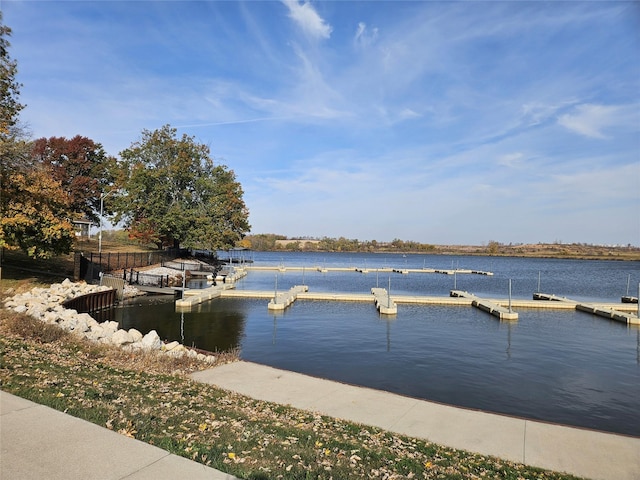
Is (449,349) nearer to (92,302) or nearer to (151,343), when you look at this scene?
(151,343)

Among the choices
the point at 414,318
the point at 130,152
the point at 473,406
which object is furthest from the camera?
the point at 130,152

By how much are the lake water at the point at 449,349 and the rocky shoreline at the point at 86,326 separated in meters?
3.13

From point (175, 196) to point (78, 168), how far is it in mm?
14609

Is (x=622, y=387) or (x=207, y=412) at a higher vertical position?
(x=207, y=412)

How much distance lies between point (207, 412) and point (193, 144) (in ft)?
192

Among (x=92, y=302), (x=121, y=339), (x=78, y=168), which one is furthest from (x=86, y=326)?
(x=78, y=168)

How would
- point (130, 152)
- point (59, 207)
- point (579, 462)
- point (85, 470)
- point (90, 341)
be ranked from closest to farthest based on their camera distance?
1. point (85, 470)
2. point (579, 462)
3. point (90, 341)
4. point (59, 207)
5. point (130, 152)

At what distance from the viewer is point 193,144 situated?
6191 centimetres

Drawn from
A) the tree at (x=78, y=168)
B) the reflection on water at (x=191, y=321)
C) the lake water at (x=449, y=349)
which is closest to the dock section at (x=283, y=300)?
the lake water at (x=449, y=349)

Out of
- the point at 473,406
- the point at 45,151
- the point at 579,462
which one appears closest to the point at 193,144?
the point at 45,151

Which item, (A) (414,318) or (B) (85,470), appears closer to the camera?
(B) (85,470)

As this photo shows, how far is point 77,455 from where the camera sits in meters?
5.01

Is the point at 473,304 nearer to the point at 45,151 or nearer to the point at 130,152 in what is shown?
the point at 130,152

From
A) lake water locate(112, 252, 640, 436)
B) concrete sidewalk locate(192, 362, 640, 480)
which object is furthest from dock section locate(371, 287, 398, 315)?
concrete sidewalk locate(192, 362, 640, 480)
